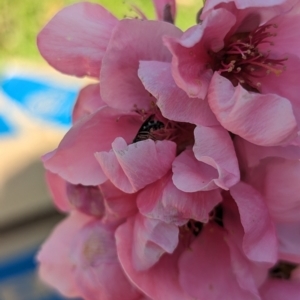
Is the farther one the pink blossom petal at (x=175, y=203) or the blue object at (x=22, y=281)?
the blue object at (x=22, y=281)

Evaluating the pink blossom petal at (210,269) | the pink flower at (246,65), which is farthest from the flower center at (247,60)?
the pink blossom petal at (210,269)

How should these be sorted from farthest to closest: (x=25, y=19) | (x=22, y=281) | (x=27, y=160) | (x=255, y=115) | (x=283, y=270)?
(x=25, y=19)
(x=27, y=160)
(x=22, y=281)
(x=283, y=270)
(x=255, y=115)

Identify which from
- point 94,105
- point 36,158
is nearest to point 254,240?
point 94,105

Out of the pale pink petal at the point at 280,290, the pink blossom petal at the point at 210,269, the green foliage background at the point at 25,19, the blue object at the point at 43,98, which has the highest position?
the pink blossom petal at the point at 210,269

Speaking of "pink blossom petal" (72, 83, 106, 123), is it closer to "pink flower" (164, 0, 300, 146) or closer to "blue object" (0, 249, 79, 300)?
"pink flower" (164, 0, 300, 146)

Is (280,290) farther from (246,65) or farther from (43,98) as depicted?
(43,98)

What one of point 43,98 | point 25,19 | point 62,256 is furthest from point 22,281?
point 25,19

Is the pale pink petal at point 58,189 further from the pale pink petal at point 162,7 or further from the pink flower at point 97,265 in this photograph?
the pale pink petal at point 162,7
